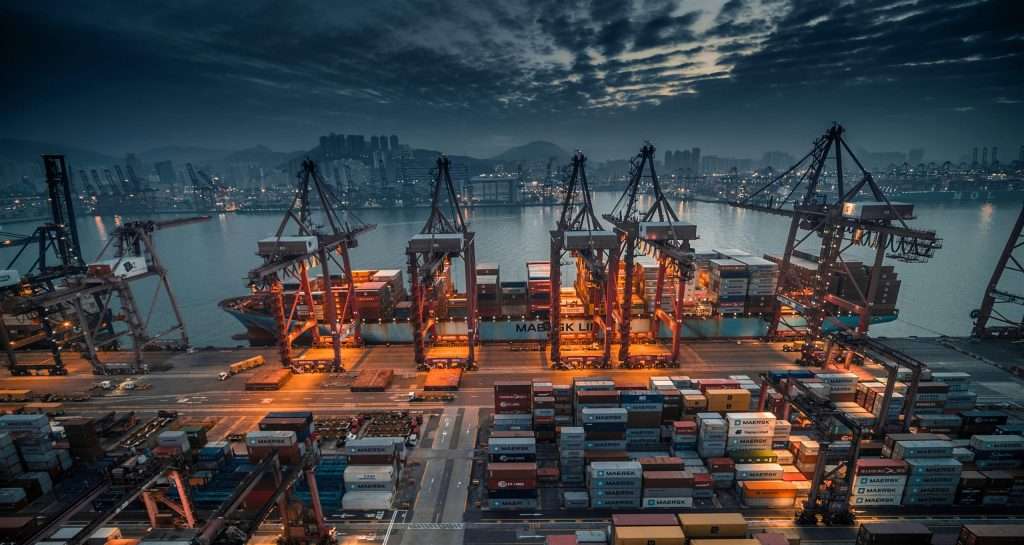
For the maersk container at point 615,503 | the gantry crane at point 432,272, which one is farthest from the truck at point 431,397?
the maersk container at point 615,503

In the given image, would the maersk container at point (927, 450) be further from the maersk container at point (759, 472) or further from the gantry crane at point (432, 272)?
the gantry crane at point (432, 272)

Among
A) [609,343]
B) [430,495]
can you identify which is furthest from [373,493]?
[609,343]

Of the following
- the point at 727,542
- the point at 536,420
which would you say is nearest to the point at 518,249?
the point at 536,420

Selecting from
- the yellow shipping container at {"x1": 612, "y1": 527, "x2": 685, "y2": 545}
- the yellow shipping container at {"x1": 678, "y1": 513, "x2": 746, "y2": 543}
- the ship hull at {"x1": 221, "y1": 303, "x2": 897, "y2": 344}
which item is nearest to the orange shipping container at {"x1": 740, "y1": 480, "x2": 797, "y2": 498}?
the yellow shipping container at {"x1": 678, "y1": 513, "x2": 746, "y2": 543}

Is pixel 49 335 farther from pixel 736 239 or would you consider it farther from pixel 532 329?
pixel 736 239

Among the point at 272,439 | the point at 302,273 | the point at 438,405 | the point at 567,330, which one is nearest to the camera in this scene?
the point at 272,439

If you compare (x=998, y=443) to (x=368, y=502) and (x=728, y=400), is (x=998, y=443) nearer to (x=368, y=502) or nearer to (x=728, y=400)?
(x=728, y=400)

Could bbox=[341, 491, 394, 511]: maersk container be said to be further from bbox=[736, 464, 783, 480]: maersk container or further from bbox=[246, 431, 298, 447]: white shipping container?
bbox=[736, 464, 783, 480]: maersk container
